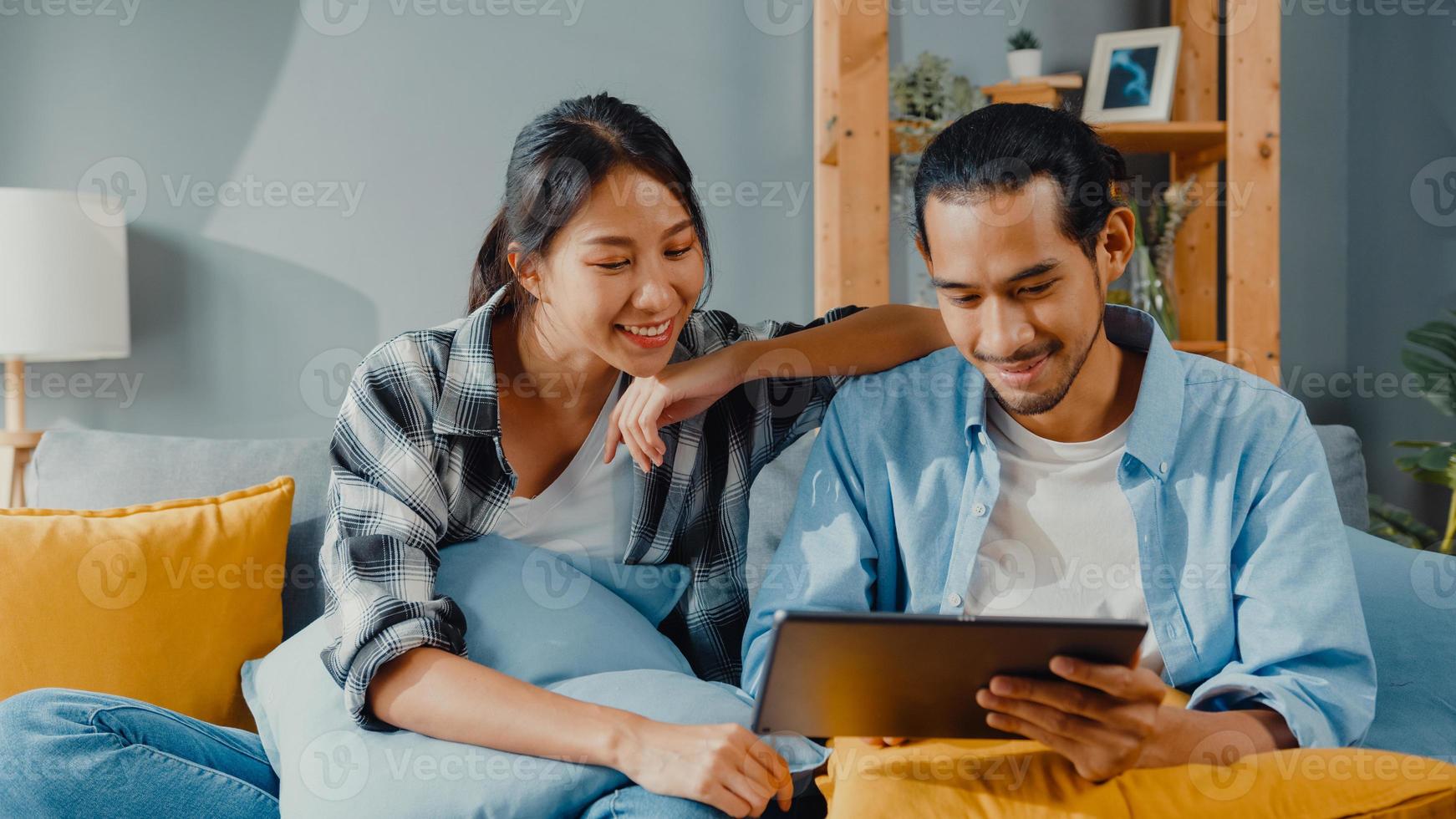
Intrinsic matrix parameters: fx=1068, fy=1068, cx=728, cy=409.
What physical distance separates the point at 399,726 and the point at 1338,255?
258 cm

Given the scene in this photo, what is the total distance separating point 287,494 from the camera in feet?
5.34

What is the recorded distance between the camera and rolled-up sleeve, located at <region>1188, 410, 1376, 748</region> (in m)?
1.02

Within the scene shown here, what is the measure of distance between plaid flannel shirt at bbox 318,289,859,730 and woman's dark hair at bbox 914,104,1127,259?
34cm

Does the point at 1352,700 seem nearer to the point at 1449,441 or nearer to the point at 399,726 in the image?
the point at 399,726

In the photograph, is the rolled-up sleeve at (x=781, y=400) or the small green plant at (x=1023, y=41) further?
the small green plant at (x=1023, y=41)

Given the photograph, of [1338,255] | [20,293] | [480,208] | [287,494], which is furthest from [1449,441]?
[20,293]

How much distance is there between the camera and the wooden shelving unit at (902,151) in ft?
7.50

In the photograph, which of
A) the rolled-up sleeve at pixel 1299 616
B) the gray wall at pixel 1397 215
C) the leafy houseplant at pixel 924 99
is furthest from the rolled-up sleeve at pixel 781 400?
the gray wall at pixel 1397 215

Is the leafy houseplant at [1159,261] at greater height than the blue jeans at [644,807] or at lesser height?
greater

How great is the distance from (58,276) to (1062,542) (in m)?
1.93

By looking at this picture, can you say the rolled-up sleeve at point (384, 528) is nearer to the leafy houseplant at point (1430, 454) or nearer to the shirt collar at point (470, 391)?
the shirt collar at point (470, 391)

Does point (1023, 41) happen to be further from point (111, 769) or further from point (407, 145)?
point (111, 769)

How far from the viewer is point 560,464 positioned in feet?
4.55

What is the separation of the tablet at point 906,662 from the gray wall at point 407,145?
5.86 ft
